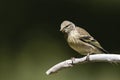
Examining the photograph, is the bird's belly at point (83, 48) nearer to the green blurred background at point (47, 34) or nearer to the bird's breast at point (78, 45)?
the bird's breast at point (78, 45)

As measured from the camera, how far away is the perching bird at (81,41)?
138 cm

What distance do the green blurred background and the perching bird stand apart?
1.47m

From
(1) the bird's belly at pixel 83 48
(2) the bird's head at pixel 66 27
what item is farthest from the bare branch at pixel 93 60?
(1) the bird's belly at pixel 83 48

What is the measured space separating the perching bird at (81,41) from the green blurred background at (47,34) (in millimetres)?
1467

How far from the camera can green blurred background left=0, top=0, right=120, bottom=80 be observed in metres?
3.03

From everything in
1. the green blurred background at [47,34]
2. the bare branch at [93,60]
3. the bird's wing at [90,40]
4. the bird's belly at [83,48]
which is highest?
the bare branch at [93,60]

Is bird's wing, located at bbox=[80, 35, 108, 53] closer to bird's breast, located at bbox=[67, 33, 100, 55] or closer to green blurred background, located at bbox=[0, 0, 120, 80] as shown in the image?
bird's breast, located at bbox=[67, 33, 100, 55]

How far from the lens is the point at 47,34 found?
3145 millimetres

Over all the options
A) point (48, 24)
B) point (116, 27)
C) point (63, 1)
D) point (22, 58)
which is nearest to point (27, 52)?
point (22, 58)

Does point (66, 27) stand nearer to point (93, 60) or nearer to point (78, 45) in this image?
point (78, 45)

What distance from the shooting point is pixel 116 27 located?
10.2 feet

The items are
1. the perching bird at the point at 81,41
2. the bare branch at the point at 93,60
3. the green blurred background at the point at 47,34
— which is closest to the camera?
the bare branch at the point at 93,60

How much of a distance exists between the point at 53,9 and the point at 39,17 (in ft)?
0.46

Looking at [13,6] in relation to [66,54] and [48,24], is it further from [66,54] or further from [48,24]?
[66,54]
